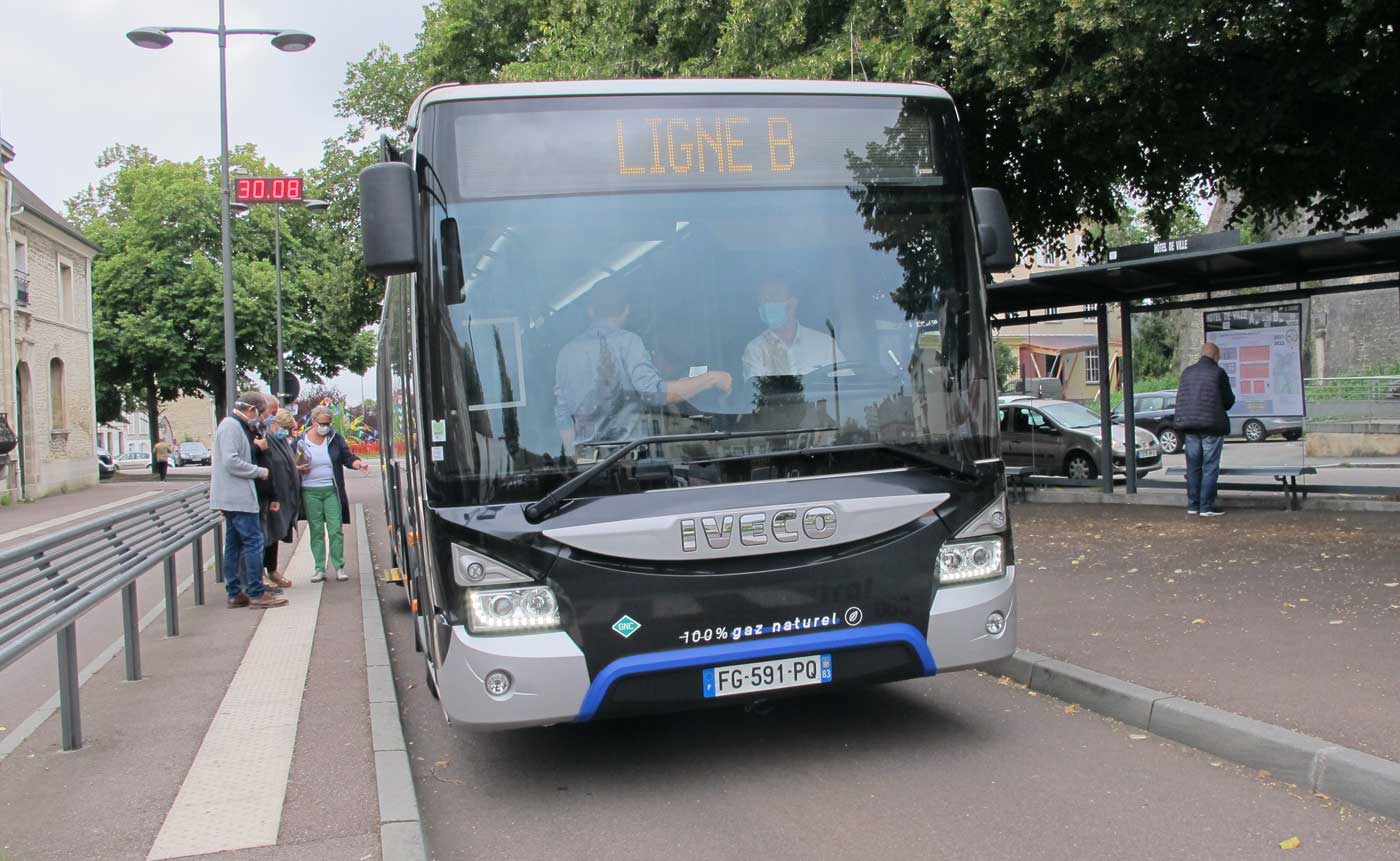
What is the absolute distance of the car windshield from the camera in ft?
63.8

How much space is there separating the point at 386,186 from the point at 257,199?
31.1 metres

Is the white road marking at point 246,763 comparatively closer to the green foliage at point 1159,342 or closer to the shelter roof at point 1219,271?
the shelter roof at point 1219,271

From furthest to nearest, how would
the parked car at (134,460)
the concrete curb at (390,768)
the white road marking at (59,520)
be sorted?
the parked car at (134,460), the white road marking at (59,520), the concrete curb at (390,768)

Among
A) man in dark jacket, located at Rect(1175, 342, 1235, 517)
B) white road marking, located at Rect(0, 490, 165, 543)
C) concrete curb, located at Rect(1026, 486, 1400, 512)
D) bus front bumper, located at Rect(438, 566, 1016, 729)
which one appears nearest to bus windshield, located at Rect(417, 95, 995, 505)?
bus front bumper, located at Rect(438, 566, 1016, 729)

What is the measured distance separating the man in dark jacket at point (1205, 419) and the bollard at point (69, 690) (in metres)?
11.0

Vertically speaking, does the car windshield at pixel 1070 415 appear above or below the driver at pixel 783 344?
below

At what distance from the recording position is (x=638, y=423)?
16.3 ft

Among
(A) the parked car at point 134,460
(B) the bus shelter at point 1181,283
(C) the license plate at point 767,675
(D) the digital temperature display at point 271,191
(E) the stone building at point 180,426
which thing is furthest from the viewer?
(E) the stone building at point 180,426

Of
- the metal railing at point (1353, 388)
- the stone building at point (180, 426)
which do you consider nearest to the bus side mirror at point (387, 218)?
the metal railing at point (1353, 388)

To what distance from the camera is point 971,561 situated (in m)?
5.38

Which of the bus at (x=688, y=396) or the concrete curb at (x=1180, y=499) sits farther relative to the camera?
the concrete curb at (x=1180, y=499)

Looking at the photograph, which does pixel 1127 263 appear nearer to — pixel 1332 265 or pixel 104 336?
pixel 1332 265

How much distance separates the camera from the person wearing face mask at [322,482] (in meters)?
12.2

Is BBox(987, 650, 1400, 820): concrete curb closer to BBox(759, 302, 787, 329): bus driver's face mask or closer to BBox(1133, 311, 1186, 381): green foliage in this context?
BBox(759, 302, 787, 329): bus driver's face mask
